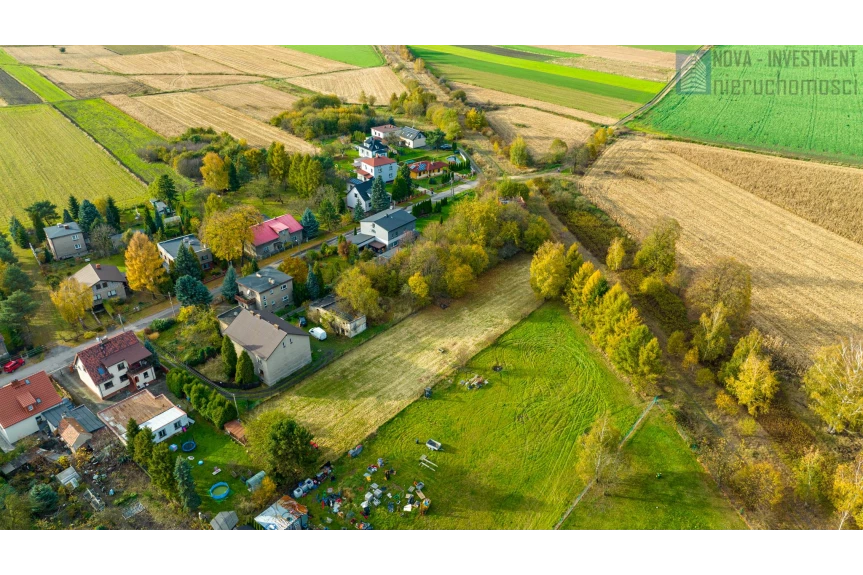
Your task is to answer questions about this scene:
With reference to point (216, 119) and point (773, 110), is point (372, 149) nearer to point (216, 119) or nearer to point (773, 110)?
point (216, 119)

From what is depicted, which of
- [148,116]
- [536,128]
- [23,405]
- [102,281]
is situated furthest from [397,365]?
[148,116]

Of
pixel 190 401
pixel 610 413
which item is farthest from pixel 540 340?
pixel 190 401

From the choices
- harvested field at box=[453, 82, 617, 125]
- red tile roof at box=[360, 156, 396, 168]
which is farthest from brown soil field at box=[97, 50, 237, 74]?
red tile roof at box=[360, 156, 396, 168]

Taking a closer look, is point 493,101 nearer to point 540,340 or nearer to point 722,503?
point 540,340

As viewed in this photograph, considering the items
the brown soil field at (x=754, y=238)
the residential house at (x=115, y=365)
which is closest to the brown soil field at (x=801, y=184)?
the brown soil field at (x=754, y=238)

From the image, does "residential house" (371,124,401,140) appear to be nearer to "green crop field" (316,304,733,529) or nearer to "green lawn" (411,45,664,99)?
"green lawn" (411,45,664,99)

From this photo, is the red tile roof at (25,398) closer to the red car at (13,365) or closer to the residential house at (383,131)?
the red car at (13,365)
